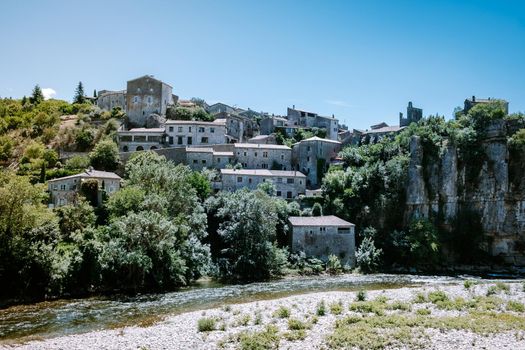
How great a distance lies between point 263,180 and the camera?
63.7 meters

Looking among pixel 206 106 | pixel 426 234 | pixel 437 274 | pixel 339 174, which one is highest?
pixel 206 106

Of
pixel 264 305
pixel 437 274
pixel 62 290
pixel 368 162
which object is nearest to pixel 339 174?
pixel 368 162

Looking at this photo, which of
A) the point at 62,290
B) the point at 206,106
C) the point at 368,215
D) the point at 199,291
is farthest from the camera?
the point at 206,106

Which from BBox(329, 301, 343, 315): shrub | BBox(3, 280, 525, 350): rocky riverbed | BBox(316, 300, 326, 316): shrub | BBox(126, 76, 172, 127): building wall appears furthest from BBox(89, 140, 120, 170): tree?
BBox(316, 300, 326, 316): shrub

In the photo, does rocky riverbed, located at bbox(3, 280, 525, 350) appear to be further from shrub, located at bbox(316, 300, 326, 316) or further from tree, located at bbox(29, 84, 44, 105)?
tree, located at bbox(29, 84, 44, 105)

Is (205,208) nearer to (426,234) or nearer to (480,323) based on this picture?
(426,234)

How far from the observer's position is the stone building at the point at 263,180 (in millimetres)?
62562

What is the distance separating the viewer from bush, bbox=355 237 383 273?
5291 cm

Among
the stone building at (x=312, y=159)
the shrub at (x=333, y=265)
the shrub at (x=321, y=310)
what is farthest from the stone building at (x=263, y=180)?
the shrub at (x=321, y=310)

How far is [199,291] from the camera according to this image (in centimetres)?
3944

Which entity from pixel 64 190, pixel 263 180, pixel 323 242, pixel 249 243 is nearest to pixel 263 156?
pixel 263 180

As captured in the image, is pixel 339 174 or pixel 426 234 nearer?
pixel 426 234

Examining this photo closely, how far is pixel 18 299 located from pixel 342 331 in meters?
25.7

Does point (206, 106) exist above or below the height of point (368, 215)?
above
